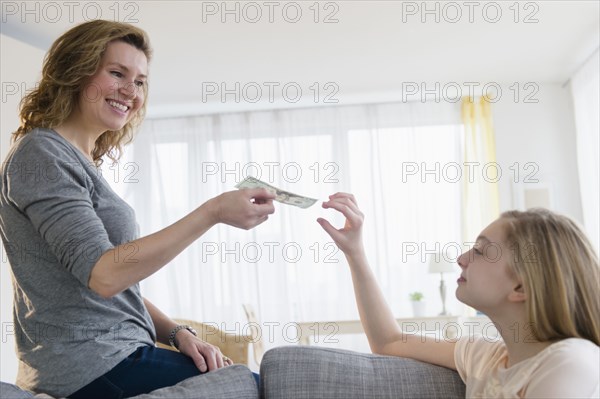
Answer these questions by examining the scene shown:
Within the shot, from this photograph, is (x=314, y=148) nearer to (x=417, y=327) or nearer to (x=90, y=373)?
(x=417, y=327)

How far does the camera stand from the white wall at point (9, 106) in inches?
169

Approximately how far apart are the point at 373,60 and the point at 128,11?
2.17 meters

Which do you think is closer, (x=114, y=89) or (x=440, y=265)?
(x=114, y=89)

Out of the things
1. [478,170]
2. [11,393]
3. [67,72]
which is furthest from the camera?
[478,170]

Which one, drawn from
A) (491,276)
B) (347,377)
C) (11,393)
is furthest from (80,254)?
(491,276)

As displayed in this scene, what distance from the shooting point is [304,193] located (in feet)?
22.8

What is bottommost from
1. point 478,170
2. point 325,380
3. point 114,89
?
point 325,380

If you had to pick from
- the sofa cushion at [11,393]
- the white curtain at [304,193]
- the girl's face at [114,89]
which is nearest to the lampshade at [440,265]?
the white curtain at [304,193]

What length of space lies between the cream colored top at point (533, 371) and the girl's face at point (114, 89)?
105cm

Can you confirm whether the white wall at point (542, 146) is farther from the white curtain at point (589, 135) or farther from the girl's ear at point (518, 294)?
the girl's ear at point (518, 294)

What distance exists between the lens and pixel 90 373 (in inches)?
55.6

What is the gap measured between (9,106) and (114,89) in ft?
10.5

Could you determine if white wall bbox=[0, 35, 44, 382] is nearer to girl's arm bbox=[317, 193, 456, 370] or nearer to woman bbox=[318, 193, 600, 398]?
girl's arm bbox=[317, 193, 456, 370]

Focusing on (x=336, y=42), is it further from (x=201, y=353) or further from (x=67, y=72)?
(x=201, y=353)
